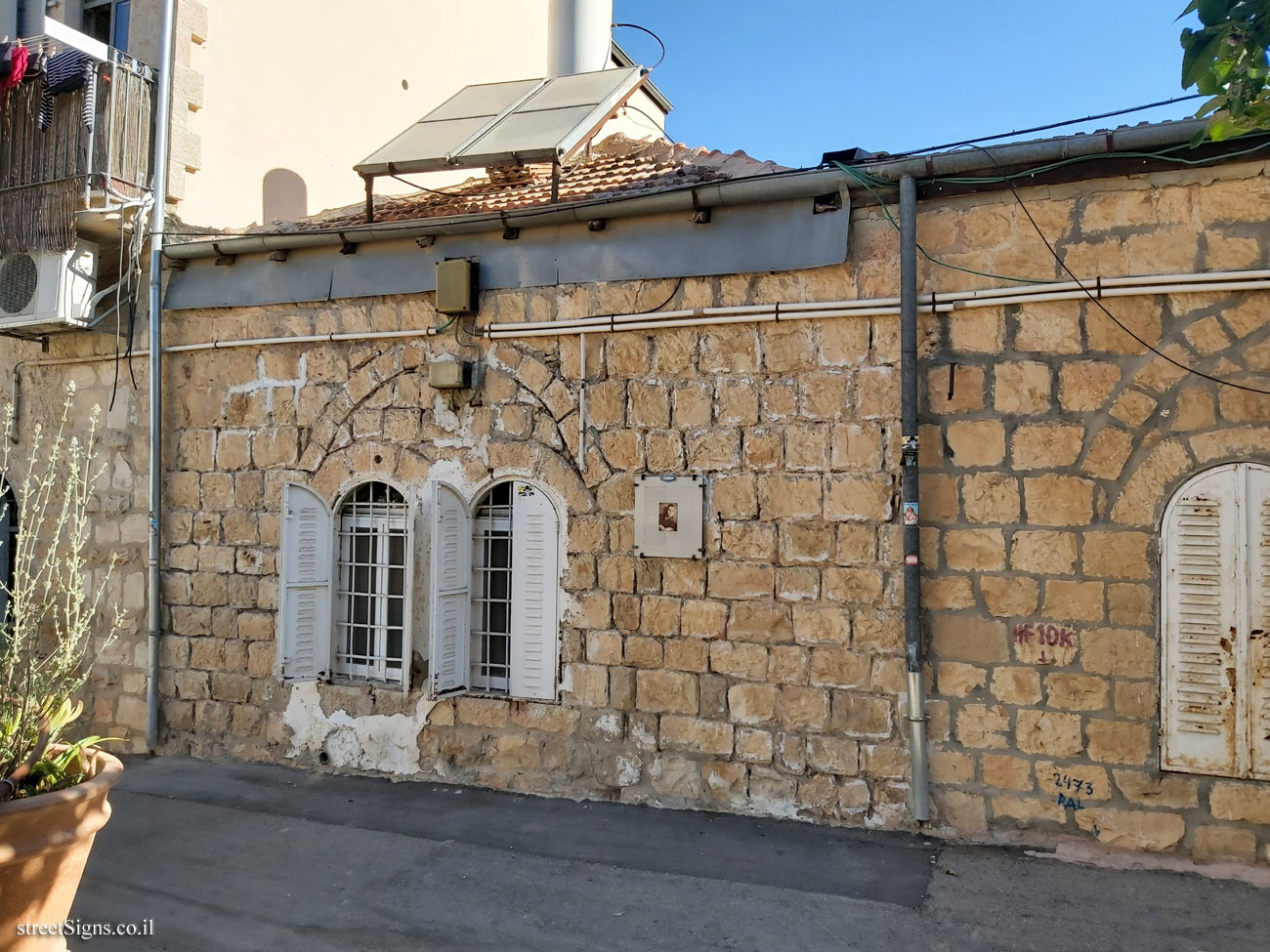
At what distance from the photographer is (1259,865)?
177 inches

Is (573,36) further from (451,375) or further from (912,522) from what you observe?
(912,522)

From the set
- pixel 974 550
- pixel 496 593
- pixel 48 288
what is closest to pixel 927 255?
pixel 974 550

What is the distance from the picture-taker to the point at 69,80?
7180mm

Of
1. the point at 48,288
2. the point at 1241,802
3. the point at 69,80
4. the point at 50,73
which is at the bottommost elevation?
the point at 1241,802

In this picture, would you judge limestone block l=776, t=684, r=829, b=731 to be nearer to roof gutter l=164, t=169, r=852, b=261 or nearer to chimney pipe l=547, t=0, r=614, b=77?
roof gutter l=164, t=169, r=852, b=261

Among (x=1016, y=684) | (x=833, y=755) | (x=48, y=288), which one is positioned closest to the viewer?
(x=1016, y=684)

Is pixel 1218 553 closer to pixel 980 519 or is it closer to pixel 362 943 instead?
pixel 980 519

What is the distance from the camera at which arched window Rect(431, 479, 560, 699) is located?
5.99 metres

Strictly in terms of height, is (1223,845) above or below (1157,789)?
below

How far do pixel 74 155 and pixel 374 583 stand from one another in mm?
4035

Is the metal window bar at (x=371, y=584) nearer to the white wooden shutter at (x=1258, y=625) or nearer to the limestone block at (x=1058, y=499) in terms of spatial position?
the limestone block at (x=1058, y=499)

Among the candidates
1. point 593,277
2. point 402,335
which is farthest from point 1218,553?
point 402,335

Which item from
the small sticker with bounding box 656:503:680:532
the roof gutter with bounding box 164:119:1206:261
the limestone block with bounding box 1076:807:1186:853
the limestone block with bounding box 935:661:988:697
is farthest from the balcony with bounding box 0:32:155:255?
the limestone block with bounding box 1076:807:1186:853

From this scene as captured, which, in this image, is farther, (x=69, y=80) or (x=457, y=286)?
(x=69, y=80)
